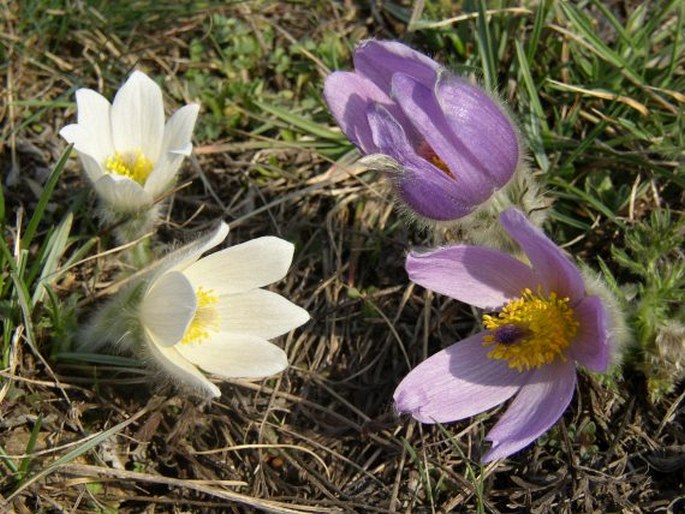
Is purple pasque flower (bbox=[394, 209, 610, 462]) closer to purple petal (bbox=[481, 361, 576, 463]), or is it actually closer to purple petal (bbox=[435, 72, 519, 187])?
purple petal (bbox=[481, 361, 576, 463])

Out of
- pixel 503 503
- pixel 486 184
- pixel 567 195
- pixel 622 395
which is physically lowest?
pixel 503 503

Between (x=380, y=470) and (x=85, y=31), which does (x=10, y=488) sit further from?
(x=85, y=31)

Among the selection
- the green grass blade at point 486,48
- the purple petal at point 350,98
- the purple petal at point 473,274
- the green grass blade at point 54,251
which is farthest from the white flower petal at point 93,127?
the green grass blade at point 486,48

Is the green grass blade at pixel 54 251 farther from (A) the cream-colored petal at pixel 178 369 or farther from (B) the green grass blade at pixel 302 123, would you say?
(B) the green grass blade at pixel 302 123

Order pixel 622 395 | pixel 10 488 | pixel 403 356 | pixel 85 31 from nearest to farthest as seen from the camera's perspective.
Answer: pixel 10 488 → pixel 622 395 → pixel 403 356 → pixel 85 31

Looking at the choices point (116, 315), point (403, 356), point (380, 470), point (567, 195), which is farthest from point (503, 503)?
point (116, 315)

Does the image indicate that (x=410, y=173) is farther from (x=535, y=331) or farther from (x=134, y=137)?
(x=134, y=137)
